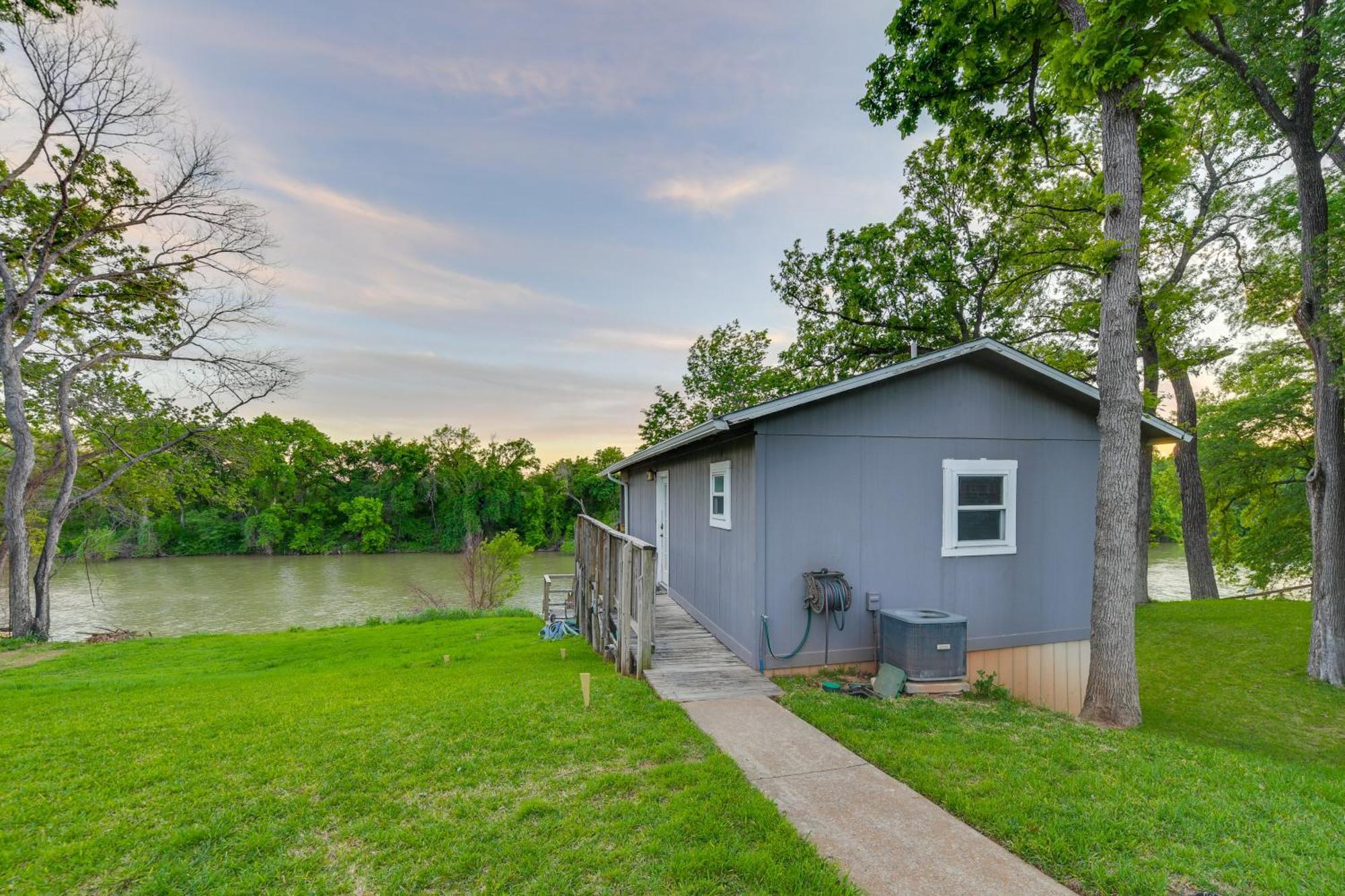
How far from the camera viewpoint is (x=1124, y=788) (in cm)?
305

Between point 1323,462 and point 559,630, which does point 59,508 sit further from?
point 1323,462

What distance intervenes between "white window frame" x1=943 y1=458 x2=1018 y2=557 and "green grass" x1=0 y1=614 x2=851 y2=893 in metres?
3.55

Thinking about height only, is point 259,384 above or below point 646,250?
below

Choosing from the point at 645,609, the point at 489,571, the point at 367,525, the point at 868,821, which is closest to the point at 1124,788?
the point at 868,821

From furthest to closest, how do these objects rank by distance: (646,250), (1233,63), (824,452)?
(646,250)
(1233,63)
(824,452)

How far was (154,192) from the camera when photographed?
1118 centimetres

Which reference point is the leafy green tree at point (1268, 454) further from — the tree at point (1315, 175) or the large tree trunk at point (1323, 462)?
the tree at point (1315, 175)

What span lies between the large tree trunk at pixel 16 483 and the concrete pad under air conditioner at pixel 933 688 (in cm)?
1518

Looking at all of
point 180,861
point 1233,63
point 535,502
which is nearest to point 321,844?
point 180,861

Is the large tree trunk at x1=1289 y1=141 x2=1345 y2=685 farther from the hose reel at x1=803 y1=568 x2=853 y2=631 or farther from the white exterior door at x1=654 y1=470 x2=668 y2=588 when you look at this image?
the white exterior door at x1=654 y1=470 x2=668 y2=588

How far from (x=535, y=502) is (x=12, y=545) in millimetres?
31268

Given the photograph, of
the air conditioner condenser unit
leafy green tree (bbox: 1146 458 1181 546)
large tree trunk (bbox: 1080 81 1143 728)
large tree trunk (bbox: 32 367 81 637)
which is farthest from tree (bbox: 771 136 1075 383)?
large tree trunk (bbox: 32 367 81 637)

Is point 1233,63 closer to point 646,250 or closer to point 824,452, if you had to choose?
point 824,452

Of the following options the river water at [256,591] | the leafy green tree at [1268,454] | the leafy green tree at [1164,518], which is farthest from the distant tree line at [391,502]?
the leafy green tree at [1164,518]
